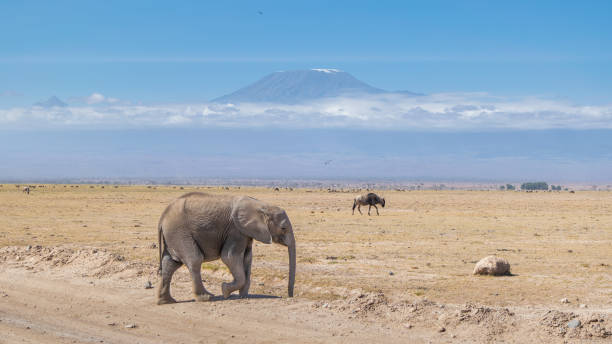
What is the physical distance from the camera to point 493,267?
20234 mm

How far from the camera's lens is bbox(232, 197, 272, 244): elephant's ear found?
14805mm

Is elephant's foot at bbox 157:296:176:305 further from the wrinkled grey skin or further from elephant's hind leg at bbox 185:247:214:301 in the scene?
elephant's hind leg at bbox 185:247:214:301

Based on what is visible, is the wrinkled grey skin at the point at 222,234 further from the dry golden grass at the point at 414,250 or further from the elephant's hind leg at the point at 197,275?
the dry golden grass at the point at 414,250

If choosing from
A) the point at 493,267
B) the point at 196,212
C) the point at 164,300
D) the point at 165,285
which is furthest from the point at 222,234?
the point at 493,267

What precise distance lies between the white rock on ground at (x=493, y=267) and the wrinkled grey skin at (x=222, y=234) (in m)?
7.21

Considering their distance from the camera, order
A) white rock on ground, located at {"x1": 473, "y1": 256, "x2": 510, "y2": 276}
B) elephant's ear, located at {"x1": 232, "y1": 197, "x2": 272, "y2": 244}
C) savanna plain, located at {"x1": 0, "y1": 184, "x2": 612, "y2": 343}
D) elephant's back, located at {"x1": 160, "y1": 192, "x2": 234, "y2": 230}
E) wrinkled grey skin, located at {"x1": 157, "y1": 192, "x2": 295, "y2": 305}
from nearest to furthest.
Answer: savanna plain, located at {"x1": 0, "y1": 184, "x2": 612, "y2": 343}
elephant's ear, located at {"x1": 232, "y1": 197, "x2": 272, "y2": 244}
wrinkled grey skin, located at {"x1": 157, "y1": 192, "x2": 295, "y2": 305}
elephant's back, located at {"x1": 160, "y1": 192, "x2": 234, "y2": 230}
white rock on ground, located at {"x1": 473, "y1": 256, "x2": 510, "y2": 276}

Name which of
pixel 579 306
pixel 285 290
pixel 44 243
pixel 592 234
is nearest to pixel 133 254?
pixel 44 243

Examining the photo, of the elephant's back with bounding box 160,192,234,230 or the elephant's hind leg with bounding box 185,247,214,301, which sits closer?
the elephant's hind leg with bounding box 185,247,214,301

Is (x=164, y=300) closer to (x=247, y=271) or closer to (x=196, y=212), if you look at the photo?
(x=247, y=271)

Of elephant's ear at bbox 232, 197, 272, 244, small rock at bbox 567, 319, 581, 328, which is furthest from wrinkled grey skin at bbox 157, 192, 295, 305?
small rock at bbox 567, 319, 581, 328

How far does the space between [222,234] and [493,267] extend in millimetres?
8671

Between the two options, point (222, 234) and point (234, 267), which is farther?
point (222, 234)

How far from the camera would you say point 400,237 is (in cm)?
3262

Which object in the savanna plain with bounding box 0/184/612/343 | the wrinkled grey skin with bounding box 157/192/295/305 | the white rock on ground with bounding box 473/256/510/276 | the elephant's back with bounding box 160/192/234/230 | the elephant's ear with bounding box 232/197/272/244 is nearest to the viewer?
the savanna plain with bounding box 0/184/612/343
